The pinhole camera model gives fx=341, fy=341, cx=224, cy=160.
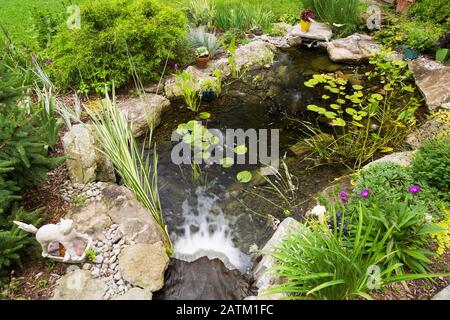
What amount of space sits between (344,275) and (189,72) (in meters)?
3.71

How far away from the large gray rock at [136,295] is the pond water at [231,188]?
0.22 metres

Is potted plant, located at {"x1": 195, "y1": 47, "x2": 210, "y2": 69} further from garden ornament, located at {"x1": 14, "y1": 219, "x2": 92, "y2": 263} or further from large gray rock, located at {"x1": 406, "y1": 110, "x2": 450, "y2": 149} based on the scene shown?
garden ornament, located at {"x1": 14, "y1": 219, "x2": 92, "y2": 263}

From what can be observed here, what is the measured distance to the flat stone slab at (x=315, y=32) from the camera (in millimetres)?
6484

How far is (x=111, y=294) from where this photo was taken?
2.54 metres

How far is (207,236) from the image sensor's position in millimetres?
3383

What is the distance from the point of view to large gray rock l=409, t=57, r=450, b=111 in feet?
15.5

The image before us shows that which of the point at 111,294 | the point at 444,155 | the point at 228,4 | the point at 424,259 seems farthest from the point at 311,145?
the point at 228,4

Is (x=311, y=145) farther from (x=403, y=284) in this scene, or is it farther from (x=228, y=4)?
(x=228, y=4)

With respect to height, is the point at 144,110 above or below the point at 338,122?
above

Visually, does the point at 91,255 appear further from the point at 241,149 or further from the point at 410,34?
the point at 410,34

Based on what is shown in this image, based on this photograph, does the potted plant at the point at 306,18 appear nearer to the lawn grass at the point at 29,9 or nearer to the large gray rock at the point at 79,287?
the lawn grass at the point at 29,9

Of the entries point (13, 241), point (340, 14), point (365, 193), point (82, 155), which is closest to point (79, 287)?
point (13, 241)

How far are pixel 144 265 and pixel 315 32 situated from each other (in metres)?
5.57

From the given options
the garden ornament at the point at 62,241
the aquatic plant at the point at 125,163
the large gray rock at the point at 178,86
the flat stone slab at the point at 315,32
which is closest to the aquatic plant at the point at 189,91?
the large gray rock at the point at 178,86
